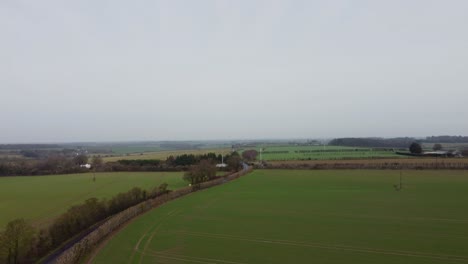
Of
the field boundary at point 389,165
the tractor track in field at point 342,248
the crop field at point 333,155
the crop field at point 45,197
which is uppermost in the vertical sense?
the crop field at point 333,155

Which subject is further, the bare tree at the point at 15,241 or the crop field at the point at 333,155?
the crop field at the point at 333,155

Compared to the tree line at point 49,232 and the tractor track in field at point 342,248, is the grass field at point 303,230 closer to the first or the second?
the tractor track in field at point 342,248

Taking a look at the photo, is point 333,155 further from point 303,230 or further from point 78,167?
point 303,230

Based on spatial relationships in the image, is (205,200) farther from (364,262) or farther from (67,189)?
(67,189)

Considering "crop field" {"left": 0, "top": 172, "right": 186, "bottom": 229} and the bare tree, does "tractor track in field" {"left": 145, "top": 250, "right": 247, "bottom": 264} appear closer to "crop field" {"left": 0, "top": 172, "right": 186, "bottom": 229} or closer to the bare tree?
the bare tree

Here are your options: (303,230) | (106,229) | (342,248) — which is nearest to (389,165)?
(303,230)

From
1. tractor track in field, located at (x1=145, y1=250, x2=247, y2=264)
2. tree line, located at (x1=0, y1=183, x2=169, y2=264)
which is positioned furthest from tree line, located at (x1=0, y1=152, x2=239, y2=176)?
tractor track in field, located at (x1=145, y1=250, x2=247, y2=264)

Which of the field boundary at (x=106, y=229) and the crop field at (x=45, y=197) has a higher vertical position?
the field boundary at (x=106, y=229)

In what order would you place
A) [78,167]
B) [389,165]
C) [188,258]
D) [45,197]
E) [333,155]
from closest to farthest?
[188,258]
[45,197]
[389,165]
[78,167]
[333,155]

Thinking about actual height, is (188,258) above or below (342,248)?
→ below

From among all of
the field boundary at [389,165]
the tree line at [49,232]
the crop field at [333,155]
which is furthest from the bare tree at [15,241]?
the crop field at [333,155]

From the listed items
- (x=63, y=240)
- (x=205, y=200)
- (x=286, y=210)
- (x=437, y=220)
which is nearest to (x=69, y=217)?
(x=63, y=240)
